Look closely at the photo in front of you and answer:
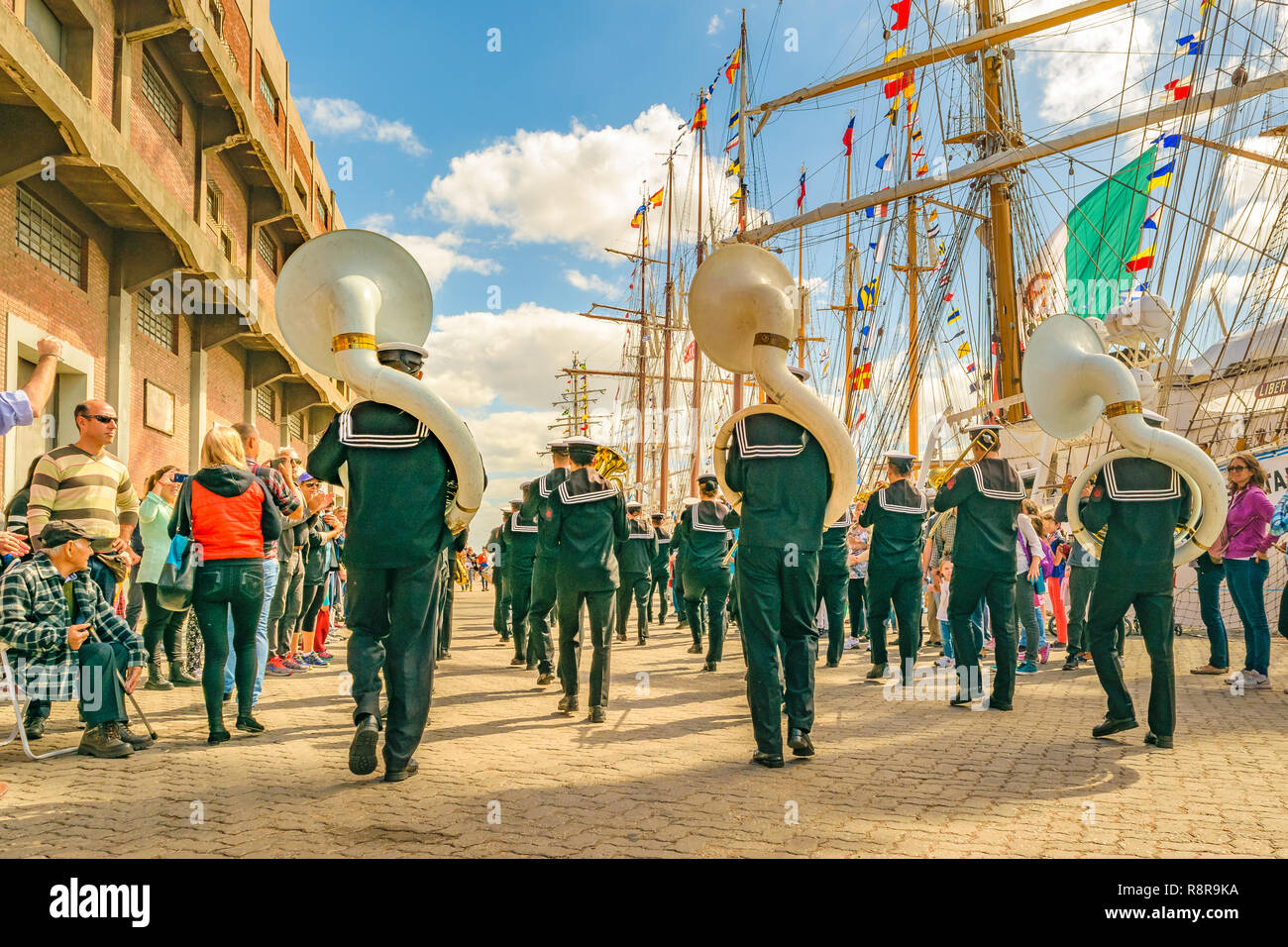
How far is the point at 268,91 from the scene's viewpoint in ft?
78.7

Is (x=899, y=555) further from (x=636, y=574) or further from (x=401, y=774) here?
(x=401, y=774)

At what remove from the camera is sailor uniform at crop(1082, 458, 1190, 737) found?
578 cm

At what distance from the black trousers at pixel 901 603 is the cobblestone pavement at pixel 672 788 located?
3.74ft

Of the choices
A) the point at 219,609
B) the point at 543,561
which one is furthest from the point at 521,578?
the point at 219,609

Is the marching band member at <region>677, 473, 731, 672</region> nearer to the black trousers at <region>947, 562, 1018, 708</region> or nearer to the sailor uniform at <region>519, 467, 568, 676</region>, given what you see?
the sailor uniform at <region>519, 467, 568, 676</region>

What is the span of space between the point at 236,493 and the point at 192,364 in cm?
1399

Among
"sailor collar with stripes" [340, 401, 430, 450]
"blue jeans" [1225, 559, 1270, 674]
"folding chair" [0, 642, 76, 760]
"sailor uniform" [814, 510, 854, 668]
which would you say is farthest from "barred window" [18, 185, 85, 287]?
"blue jeans" [1225, 559, 1270, 674]

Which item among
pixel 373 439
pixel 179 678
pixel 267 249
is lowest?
pixel 179 678

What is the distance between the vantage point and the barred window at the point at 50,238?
38.4 feet

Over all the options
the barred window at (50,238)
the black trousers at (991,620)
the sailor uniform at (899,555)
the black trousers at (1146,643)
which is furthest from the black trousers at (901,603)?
the barred window at (50,238)

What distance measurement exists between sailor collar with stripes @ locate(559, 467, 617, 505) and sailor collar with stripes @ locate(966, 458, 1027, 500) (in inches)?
109

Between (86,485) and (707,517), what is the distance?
6583 mm

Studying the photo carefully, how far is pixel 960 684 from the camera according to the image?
24.3 feet

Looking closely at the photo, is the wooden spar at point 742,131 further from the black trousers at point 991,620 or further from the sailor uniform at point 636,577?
the black trousers at point 991,620
